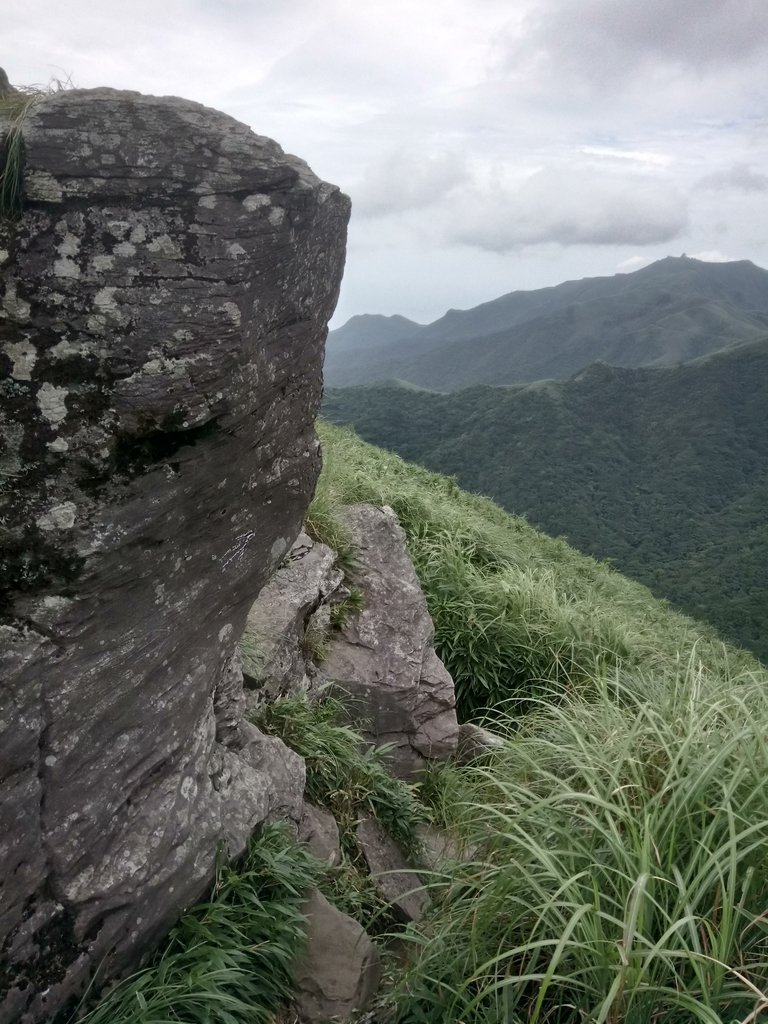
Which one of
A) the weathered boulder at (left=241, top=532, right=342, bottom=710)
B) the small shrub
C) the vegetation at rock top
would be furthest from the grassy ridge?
the vegetation at rock top

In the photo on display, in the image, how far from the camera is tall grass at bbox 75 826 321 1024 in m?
2.88

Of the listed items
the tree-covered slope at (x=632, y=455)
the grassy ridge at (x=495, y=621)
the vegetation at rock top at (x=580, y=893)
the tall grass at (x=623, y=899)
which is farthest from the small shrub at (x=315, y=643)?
the tree-covered slope at (x=632, y=455)

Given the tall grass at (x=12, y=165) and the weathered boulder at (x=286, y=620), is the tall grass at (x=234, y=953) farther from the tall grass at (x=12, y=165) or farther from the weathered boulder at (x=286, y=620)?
the tall grass at (x=12, y=165)

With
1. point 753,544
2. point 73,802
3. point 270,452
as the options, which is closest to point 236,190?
point 270,452

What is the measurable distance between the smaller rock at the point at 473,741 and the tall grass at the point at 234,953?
2528 mm

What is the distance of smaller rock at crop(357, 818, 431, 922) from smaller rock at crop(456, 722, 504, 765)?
1.48 metres

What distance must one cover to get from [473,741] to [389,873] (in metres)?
2.21

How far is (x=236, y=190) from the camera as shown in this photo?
3049 mm

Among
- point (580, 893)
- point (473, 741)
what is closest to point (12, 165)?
point (580, 893)

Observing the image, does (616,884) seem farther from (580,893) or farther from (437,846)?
(437,846)

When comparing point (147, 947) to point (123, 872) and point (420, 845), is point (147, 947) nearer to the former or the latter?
point (123, 872)

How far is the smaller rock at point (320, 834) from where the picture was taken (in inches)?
162

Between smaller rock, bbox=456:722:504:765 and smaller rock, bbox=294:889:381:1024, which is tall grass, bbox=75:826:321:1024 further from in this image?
smaller rock, bbox=456:722:504:765

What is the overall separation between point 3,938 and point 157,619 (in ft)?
4.08
